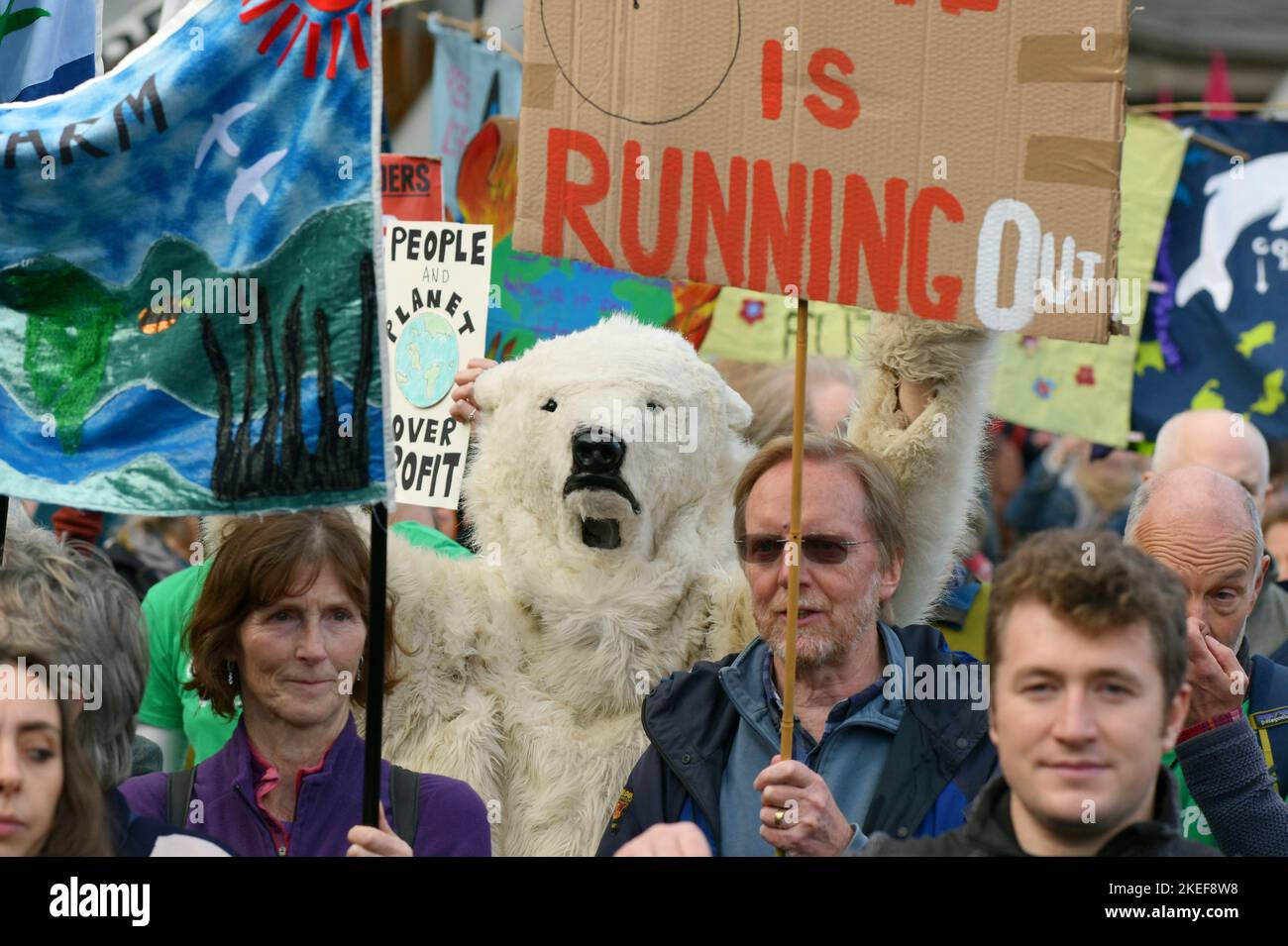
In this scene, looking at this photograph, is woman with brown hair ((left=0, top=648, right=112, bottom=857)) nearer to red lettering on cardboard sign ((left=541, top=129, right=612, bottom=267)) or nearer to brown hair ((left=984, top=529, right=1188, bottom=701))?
red lettering on cardboard sign ((left=541, top=129, right=612, bottom=267))

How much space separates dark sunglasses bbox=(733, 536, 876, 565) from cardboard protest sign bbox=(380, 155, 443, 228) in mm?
1651

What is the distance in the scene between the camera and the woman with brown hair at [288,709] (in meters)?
2.98

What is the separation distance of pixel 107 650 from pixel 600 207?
3.57 ft

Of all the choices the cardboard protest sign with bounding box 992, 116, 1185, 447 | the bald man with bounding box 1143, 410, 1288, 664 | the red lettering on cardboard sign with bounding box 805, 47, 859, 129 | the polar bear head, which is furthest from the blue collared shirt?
the cardboard protest sign with bounding box 992, 116, 1185, 447

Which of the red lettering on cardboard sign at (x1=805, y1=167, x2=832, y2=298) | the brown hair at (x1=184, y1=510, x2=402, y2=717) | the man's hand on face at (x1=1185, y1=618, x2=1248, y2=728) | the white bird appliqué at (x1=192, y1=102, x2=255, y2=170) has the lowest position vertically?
the man's hand on face at (x1=1185, y1=618, x2=1248, y2=728)

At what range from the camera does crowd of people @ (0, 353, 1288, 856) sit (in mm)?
2129

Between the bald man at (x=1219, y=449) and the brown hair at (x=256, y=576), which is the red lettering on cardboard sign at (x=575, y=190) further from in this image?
the bald man at (x=1219, y=449)

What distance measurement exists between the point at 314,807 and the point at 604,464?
1.00m

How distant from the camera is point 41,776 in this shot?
2.40 m

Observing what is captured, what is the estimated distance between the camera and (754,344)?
5598 millimetres

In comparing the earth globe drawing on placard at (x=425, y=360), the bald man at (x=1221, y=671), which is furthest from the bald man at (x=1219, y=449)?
the earth globe drawing on placard at (x=425, y=360)

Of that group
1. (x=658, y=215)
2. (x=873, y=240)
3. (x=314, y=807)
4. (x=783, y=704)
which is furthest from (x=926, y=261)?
(x=314, y=807)

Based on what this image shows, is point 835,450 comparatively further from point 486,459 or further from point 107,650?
point 107,650
